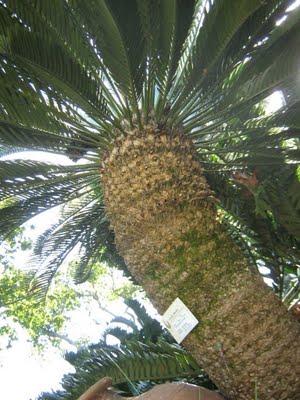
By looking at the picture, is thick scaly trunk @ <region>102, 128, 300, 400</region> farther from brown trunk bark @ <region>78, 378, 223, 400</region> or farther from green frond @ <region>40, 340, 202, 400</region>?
green frond @ <region>40, 340, 202, 400</region>

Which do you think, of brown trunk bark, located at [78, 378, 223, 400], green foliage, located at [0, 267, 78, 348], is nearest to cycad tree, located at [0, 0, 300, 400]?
brown trunk bark, located at [78, 378, 223, 400]

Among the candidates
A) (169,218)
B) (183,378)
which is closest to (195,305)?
(169,218)

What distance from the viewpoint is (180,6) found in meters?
3.15

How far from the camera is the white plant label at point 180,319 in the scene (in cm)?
282

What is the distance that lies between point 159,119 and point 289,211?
4.01ft

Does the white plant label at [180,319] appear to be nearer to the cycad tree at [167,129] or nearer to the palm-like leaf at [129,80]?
the cycad tree at [167,129]

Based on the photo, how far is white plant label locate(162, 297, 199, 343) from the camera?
2.82m

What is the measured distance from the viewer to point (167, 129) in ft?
11.7

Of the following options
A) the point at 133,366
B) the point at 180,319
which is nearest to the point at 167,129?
the point at 180,319

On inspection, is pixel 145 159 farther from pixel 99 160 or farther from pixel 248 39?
pixel 248 39

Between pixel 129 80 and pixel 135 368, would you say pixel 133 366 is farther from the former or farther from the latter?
pixel 129 80

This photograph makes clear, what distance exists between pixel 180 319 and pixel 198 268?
34cm

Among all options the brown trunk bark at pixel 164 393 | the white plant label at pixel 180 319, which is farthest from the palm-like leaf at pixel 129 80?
the brown trunk bark at pixel 164 393

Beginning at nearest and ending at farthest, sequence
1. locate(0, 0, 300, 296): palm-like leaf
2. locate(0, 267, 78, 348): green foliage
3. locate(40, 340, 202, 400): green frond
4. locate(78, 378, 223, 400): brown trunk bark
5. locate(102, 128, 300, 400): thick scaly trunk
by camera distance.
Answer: locate(78, 378, 223, 400): brown trunk bark → locate(102, 128, 300, 400): thick scaly trunk → locate(0, 0, 300, 296): palm-like leaf → locate(40, 340, 202, 400): green frond → locate(0, 267, 78, 348): green foliage
